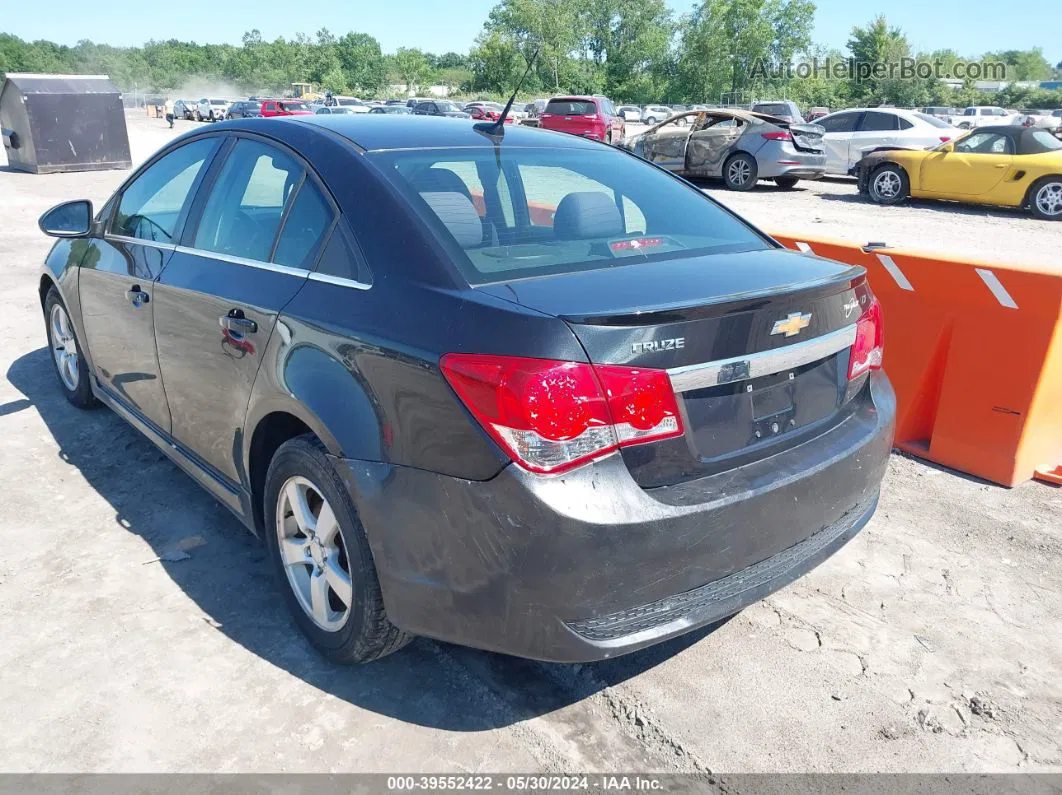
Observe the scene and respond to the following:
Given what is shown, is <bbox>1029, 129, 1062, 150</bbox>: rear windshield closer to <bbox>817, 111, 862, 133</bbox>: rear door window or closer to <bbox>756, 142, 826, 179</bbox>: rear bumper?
<bbox>756, 142, 826, 179</bbox>: rear bumper

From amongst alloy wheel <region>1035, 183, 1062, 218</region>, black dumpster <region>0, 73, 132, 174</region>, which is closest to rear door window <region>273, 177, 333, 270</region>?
alloy wheel <region>1035, 183, 1062, 218</region>

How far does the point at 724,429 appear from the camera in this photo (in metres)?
2.32

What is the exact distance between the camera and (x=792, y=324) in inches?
95.9

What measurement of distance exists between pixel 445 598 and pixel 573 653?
370mm

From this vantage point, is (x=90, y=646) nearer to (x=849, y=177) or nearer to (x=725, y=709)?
(x=725, y=709)

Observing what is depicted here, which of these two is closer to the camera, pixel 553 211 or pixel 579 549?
pixel 579 549

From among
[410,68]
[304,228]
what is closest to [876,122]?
[304,228]

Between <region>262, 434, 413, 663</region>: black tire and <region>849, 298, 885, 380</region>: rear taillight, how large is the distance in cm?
166

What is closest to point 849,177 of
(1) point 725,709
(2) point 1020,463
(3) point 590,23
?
(2) point 1020,463

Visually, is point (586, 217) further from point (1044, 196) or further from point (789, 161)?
point (789, 161)

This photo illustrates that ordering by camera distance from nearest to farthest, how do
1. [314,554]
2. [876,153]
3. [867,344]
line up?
[314,554]
[867,344]
[876,153]

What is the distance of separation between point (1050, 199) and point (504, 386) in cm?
1513

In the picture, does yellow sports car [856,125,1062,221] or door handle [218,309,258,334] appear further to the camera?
yellow sports car [856,125,1062,221]

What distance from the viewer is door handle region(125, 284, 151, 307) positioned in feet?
11.8
